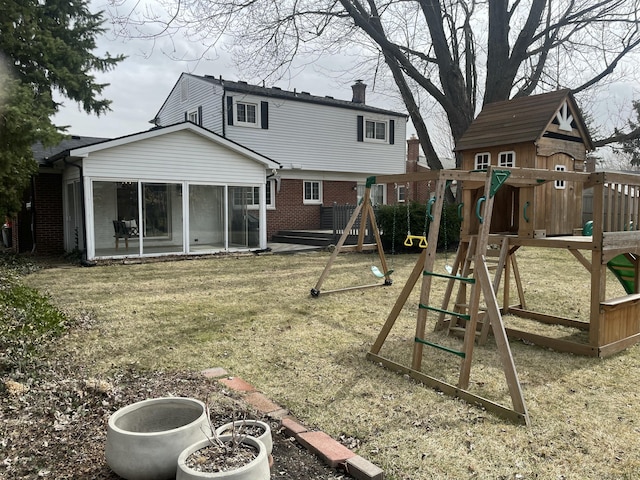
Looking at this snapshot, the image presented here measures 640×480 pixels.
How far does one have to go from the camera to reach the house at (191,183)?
1293 cm

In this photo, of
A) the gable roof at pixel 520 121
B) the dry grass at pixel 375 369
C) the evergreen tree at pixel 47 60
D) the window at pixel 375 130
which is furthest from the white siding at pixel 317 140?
the gable roof at pixel 520 121

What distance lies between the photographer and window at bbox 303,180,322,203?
20688 mm

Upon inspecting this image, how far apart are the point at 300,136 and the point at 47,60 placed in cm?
959

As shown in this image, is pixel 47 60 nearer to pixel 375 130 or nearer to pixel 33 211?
pixel 33 211

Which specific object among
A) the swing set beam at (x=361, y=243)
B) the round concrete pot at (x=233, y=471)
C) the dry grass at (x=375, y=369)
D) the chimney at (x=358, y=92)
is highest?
the chimney at (x=358, y=92)

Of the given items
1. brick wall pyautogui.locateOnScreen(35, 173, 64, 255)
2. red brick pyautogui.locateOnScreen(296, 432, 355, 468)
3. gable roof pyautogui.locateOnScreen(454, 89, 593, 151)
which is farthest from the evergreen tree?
red brick pyautogui.locateOnScreen(296, 432, 355, 468)

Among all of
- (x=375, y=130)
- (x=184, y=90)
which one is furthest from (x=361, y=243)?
(x=184, y=90)

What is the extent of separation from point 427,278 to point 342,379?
3.99 feet

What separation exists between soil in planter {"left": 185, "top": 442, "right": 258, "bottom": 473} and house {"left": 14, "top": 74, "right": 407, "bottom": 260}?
1136 cm

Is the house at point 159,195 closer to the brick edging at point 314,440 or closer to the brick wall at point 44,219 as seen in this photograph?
the brick wall at point 44,219

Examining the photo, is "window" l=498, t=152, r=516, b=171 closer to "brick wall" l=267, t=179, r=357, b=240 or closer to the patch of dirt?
the patch of dirt

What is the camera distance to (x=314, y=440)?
3043mm

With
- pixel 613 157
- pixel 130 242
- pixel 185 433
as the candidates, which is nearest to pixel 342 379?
pixel 185 433

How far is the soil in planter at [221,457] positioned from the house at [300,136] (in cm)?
1642
